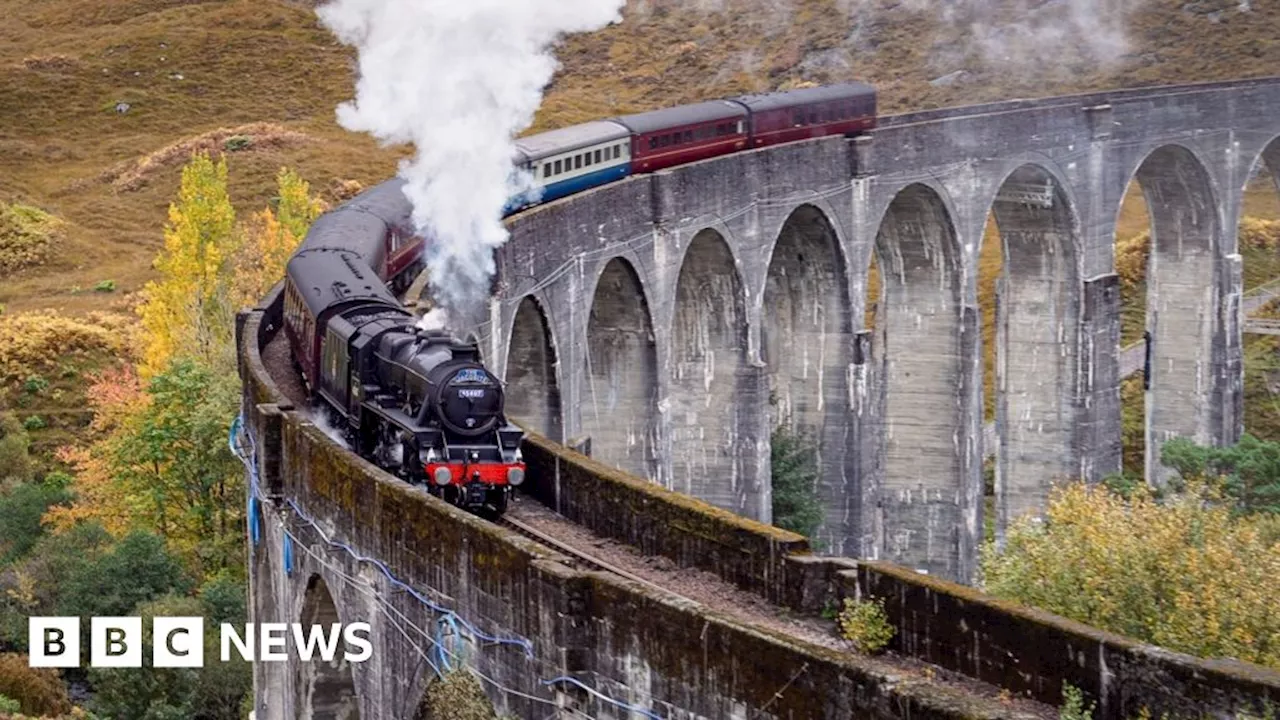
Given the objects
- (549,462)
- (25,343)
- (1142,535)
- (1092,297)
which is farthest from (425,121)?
(25,343)

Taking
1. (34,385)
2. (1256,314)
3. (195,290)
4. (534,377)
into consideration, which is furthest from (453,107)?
(1256,314)

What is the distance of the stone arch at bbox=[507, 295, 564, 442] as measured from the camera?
111ft

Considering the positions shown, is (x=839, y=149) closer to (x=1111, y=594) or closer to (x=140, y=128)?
(x=1111, y=594)

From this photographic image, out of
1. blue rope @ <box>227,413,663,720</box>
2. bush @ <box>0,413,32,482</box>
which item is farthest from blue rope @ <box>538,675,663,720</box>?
bush @ <box>0,413,32,482</box>

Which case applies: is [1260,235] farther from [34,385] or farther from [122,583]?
[122,583]

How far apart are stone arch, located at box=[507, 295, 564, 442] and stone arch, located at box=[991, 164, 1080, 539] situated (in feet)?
65.8

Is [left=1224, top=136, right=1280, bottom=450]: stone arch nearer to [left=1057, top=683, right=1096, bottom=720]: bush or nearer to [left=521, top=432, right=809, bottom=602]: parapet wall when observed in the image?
[left=521, top=432, right=809, bottom=602]: parapet wall

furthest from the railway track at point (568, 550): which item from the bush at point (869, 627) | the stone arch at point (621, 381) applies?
the stone arch at point (621, 381)

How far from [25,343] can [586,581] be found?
143ft

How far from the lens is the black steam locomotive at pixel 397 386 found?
20672 millimetres

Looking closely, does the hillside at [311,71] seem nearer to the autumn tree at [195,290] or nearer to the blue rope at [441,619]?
the autumn tree at [195,290]

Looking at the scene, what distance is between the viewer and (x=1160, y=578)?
1969 cm

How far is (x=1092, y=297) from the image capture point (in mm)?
50719

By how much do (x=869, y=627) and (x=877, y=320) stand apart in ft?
111
